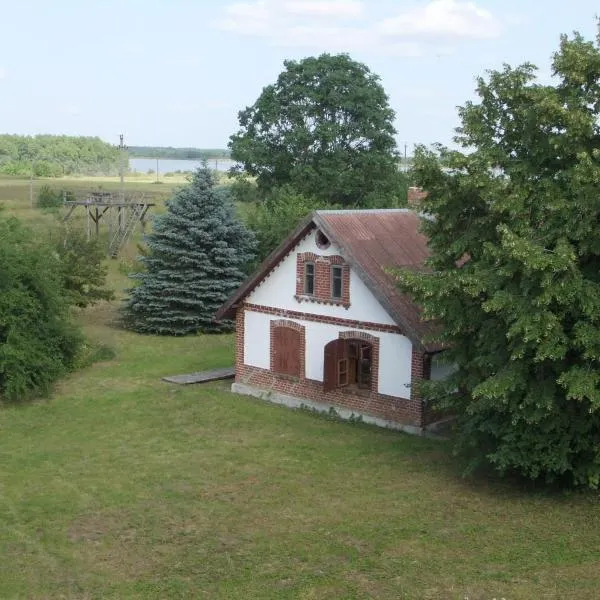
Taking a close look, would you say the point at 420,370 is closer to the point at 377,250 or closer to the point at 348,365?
the point at 348,365

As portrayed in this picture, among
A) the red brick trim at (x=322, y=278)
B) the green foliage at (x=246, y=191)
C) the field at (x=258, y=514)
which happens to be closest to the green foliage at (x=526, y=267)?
the field at (x=258, y=514)

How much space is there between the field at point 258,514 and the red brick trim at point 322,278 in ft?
10.7

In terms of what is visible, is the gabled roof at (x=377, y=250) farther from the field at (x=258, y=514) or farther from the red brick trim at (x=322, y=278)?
the field at (x=258, y=514)

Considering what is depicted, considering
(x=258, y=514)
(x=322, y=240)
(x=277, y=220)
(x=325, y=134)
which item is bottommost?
(x=258, y=514)

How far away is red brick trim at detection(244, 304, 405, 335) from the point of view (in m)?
21.5

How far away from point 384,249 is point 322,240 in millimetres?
1740

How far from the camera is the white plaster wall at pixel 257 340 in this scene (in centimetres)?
2464

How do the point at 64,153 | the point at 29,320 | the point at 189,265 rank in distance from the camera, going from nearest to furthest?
the point at 29,320, the point at 189,265, the point at 64,153

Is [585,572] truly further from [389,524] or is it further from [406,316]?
[406,316]

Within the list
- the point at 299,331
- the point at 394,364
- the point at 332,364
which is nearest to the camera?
the point at 394,364

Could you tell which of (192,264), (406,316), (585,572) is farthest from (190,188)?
(585,572)

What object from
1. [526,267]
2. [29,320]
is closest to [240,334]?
[29,320]

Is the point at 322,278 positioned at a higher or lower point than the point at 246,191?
lower

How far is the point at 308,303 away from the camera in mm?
23297
